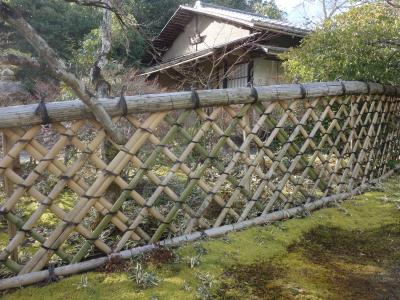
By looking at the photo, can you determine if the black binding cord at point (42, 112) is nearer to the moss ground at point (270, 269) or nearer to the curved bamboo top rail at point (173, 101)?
the curved bamboo top rail at point (173, 101)

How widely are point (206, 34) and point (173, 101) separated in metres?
10.4

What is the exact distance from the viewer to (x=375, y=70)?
14.6 feet

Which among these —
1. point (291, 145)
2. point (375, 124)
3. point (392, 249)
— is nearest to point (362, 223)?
point (392, 249)

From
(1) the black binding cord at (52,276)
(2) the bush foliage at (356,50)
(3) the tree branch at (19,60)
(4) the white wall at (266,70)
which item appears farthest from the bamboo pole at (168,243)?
(4) the white wall at (266,70)

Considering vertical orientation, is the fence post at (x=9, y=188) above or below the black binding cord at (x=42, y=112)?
below

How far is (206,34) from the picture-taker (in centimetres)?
1223

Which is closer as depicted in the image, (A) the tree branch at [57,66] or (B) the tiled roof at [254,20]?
(A) the tree branch at [57,66]

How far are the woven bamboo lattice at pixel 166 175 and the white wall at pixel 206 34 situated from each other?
20.6ft

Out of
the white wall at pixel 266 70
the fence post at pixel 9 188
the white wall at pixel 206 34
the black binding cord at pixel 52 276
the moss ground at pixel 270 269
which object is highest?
the white wall at pixel 206 34

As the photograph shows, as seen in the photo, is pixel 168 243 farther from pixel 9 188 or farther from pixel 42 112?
pixel 42 112

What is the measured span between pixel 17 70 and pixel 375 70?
1137cm

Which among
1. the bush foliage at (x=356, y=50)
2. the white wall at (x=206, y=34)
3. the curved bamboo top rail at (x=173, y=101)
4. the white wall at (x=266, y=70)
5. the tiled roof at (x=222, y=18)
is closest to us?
the curved bamboo top rail at (x=173, y=101)

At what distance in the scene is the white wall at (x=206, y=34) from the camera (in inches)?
419

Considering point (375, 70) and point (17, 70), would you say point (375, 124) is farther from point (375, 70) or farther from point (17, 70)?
point (17, 70)
